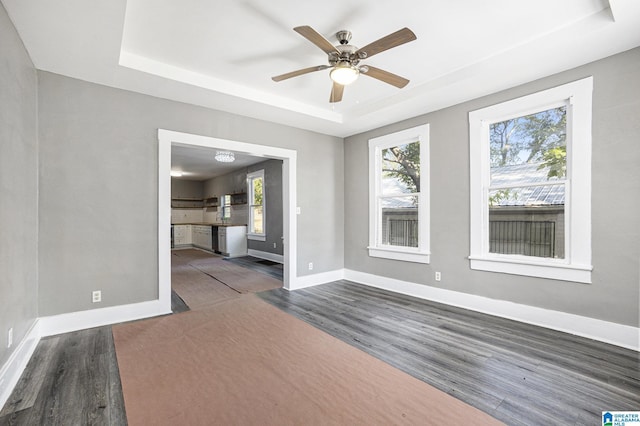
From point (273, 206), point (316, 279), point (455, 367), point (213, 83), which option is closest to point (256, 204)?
point (273, 206)

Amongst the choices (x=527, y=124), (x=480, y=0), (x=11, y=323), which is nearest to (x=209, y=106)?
(x=11, y=323)

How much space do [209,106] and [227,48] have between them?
1.21 meters

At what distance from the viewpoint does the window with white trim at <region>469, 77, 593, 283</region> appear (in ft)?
9.23

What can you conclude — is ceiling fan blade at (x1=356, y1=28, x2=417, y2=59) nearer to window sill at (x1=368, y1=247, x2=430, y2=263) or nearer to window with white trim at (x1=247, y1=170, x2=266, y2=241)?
window sill at (x1=368, y1=247, x2=430, y2=263)

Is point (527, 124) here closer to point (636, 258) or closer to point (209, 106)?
point (636, 258)

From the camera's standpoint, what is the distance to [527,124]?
323 cm

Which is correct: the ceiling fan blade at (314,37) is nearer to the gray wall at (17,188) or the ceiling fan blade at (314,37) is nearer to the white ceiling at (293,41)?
the white ceiling at (293,41)

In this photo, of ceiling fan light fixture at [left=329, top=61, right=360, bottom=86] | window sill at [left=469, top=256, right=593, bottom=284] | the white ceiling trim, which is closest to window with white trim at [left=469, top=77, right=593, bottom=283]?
window sill at [left=469, top=256, right=593, bottom=284]

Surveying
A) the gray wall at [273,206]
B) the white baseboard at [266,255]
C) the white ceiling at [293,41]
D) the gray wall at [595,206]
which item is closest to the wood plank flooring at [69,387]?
the white ceiling at [293,41]

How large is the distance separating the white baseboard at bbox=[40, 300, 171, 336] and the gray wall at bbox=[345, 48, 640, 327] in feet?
11.6

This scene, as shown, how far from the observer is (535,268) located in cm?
310

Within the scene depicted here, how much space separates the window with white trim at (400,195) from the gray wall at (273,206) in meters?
3.03

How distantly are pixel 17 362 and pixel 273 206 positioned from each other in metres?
5.66

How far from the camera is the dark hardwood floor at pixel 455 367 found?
5.88 ft
